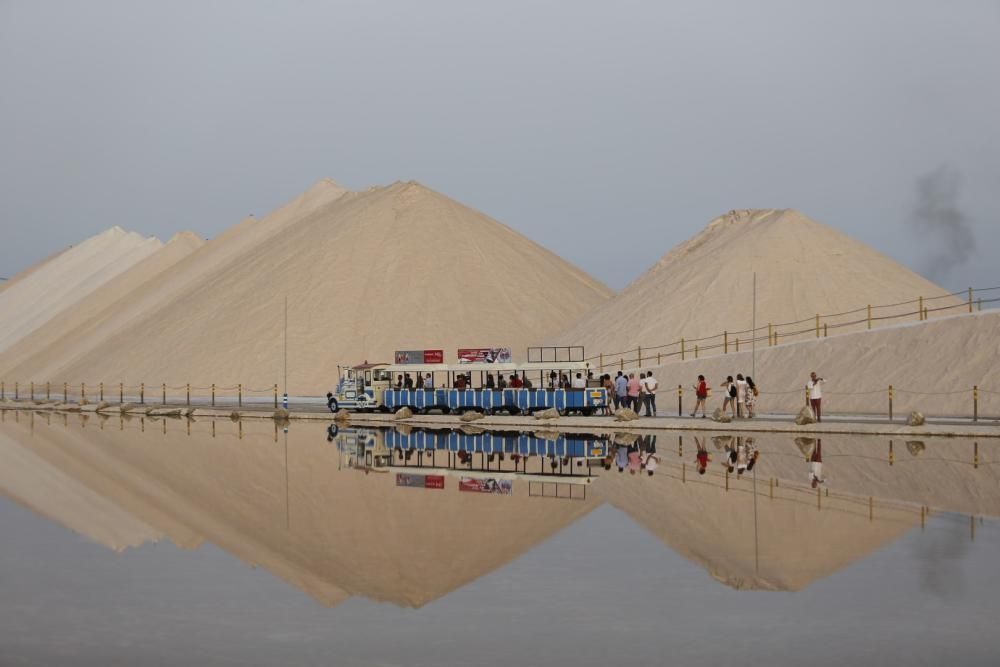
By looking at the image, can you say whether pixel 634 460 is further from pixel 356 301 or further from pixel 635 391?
pixel 356 301

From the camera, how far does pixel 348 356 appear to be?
249ft

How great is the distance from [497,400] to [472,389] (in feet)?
4.47

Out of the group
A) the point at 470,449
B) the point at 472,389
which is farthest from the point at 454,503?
the point at 472,389

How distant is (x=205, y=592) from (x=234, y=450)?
18925 millimetres

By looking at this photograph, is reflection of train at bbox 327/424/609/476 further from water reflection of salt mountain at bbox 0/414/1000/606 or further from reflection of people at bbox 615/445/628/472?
reflection of people at bbox 615/445/628/472

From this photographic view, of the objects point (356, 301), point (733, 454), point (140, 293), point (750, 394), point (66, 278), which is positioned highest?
point (66, 278)

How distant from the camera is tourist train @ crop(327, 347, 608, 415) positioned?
4281 cm

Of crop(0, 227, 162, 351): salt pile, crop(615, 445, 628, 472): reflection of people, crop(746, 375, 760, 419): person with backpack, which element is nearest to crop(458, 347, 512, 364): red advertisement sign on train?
crop(746, 375, 760, 419): person with backpack

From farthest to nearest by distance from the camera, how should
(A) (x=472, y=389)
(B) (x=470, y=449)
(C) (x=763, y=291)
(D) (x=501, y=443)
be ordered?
(C) (x=763, y=291)
(A) (x=472, y=389)
(D) (x=501, y=443)
(B) (x=470, y=449)

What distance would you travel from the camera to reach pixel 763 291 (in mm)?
63906

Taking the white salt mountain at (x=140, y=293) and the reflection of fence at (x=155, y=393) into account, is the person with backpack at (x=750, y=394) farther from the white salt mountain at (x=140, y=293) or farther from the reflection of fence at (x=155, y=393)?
the white salt mountain at (x=140, y=293)

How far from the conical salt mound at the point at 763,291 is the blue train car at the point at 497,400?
58.1 feet

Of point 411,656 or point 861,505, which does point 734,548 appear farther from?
point 411,656

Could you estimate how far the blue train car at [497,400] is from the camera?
139ft
